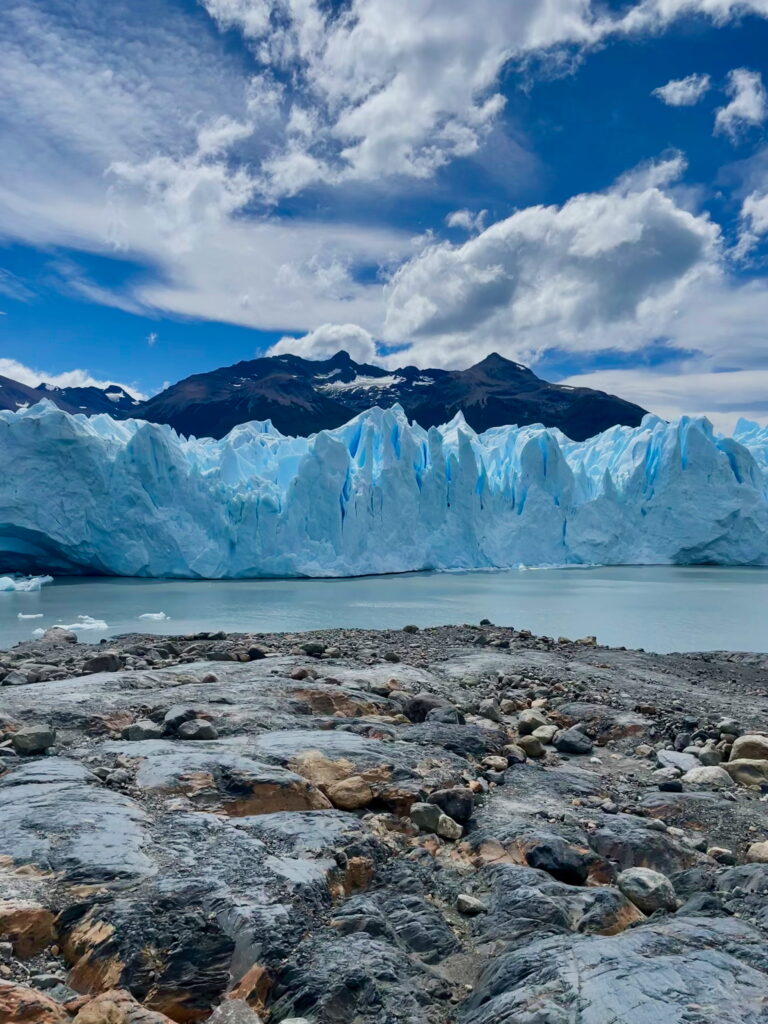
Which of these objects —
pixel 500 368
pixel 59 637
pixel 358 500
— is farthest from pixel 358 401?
pixel 59 637

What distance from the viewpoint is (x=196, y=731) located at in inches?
146

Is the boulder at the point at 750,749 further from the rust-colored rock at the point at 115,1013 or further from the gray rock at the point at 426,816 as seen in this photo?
the rust-colored rock at the point at 115,1013

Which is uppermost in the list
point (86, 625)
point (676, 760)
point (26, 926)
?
point (26, 926)

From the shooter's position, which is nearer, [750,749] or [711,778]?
[711,778]

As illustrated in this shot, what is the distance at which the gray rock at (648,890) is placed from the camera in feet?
8.43

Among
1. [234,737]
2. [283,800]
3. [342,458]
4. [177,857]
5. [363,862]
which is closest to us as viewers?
[177,857]

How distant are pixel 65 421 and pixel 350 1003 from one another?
23.8m

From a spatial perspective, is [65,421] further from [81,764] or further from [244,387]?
[244,387]

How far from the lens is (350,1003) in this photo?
1939 mm

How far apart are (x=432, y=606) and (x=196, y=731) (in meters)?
14.2

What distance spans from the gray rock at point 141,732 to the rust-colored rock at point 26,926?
66.2 inches

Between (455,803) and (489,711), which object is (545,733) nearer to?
(489,711)

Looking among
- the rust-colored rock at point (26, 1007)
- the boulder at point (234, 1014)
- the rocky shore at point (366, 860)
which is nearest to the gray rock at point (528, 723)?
the rocky shore at point (366, 860)

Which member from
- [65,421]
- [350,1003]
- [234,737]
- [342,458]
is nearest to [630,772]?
[234,737]
